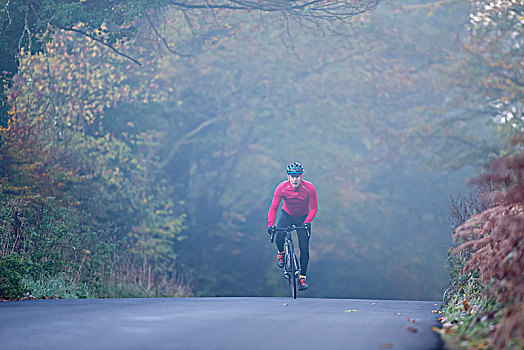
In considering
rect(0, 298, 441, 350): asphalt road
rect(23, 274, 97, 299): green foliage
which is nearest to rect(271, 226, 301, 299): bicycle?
rect(0, 298, 441, 350): asphalt road

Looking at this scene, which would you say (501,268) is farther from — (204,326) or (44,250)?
(44,250)

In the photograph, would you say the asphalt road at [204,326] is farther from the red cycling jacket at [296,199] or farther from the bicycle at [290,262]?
the red cycling jacket at [296,199]

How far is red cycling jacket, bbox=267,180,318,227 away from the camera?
17625 mm

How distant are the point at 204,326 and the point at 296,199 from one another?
714 centimetres

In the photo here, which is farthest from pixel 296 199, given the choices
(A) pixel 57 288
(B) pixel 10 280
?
(B) pixel 10 280

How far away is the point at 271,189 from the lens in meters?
42.3

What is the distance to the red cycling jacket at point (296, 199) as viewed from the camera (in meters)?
17.6

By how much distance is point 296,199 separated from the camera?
58.1ft

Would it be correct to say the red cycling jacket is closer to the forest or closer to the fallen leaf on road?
the forest

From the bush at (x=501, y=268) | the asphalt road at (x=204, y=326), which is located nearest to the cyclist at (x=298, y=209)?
the asphalt road at (x=204, y=326)

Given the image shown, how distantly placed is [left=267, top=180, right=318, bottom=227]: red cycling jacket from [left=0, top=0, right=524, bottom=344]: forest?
14.8 ft

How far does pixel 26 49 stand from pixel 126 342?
1343 cm

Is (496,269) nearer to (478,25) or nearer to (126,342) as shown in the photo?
(126,342)

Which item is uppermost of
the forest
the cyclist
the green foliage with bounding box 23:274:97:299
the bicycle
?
the forest
